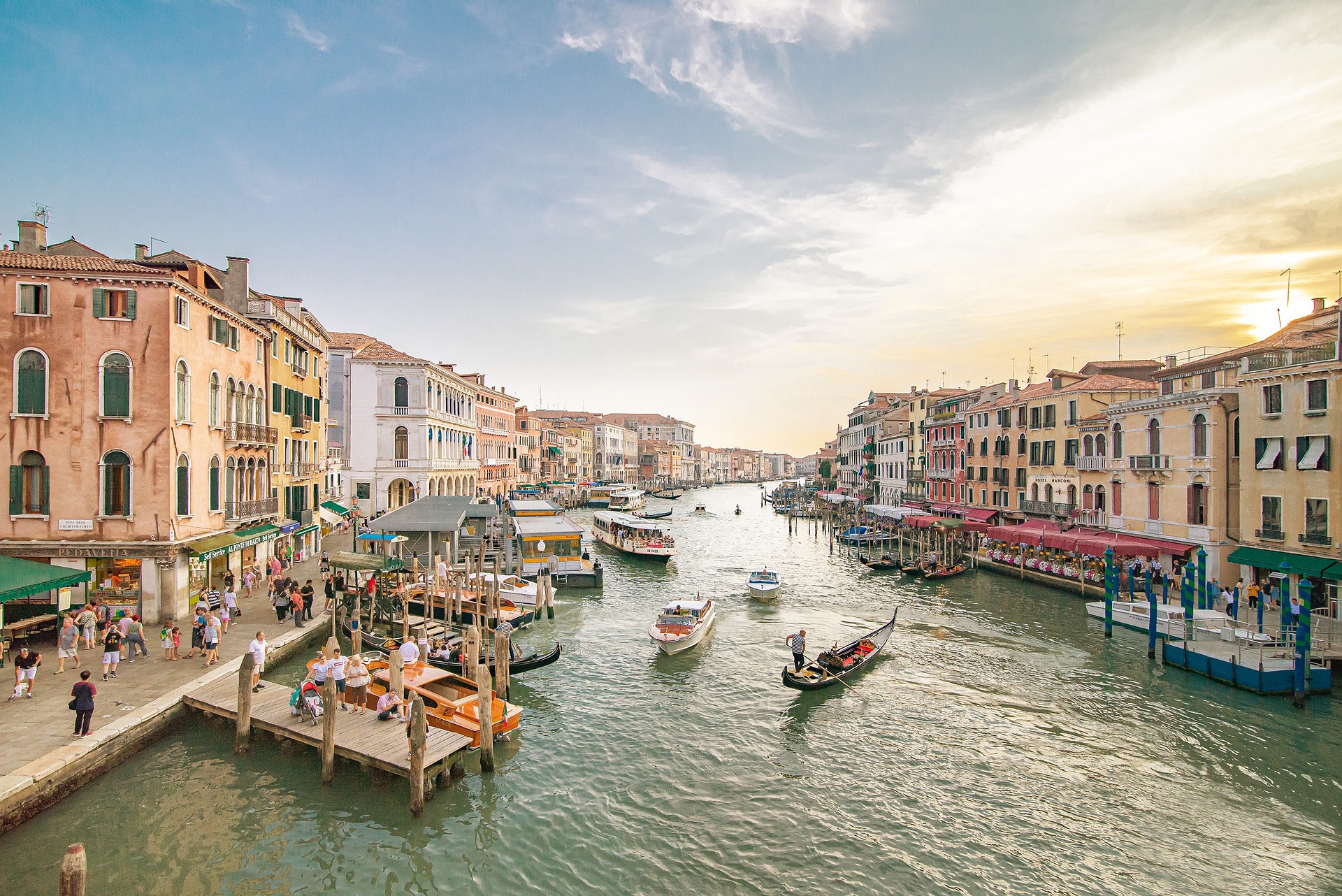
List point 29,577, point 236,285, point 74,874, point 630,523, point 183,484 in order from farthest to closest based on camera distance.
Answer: point 630,523 → point 236,285 → point 183,484 → point 29,577 → point 74,874

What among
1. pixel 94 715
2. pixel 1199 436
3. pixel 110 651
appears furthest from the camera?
pixel 1199 436

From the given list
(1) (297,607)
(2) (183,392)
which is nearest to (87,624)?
(1) (297,607)

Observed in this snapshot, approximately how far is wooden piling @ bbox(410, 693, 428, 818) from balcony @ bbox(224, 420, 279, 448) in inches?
620

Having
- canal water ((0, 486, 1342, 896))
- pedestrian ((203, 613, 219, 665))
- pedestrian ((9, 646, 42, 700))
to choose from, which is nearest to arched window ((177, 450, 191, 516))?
pedestrian ((203, 613, 219, 665))

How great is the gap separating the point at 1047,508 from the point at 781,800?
3289 cm

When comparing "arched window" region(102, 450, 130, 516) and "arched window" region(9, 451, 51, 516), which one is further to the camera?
"arched window" region(102, 450, 130, 516)

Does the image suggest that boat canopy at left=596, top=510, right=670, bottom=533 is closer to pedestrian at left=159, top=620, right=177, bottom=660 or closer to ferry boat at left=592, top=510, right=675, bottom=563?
ferry boat at left=592, top=510, right=675, bottom=563

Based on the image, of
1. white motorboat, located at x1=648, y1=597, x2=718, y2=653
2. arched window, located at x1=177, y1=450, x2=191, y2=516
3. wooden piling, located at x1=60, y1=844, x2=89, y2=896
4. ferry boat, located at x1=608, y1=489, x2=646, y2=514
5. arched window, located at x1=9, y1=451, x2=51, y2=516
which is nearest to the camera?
wooden piling, located at x1=60, y1=844, x2=89, y2=896

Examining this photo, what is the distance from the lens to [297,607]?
21.0 m

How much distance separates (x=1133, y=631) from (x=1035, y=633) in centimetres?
355

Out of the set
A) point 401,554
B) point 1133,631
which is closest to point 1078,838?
point 1133,631

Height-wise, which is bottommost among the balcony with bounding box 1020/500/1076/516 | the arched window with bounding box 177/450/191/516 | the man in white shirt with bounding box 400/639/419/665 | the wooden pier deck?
the wooden pier deck

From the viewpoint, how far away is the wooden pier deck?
12.7m

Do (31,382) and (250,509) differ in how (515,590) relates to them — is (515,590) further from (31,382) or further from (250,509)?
(31,382)
